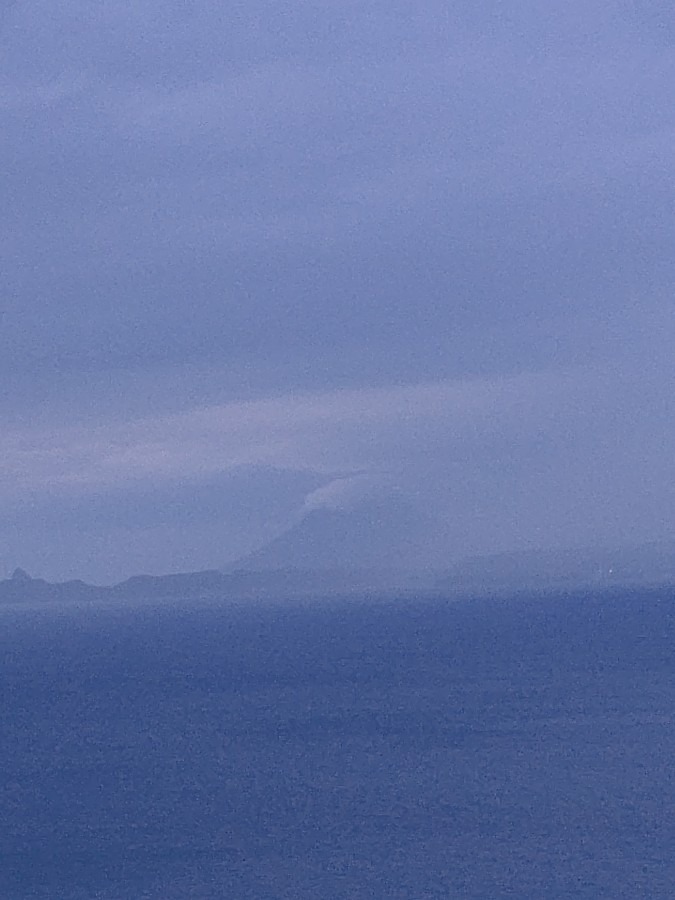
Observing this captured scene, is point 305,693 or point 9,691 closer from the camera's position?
point 305,693

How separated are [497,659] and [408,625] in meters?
68.1

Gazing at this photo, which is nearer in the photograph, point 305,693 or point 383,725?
point 383,725

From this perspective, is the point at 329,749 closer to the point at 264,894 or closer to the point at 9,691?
the point at 264,894

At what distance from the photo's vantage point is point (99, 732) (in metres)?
71.8

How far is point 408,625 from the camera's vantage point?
18375cm

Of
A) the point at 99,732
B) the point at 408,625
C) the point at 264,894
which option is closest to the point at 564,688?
the point at 99,732

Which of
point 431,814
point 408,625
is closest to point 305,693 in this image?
point 431,814

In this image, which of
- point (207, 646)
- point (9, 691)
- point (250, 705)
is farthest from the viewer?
point (207, 646)

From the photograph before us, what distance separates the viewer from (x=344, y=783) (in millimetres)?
54625

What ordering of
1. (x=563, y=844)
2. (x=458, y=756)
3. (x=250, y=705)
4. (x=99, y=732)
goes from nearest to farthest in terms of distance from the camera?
1. (x=563, y=844)
2. (x=458, y=756)
3. (x=99, y=732)
4. (x=250, y=705)

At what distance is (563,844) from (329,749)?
877 inches

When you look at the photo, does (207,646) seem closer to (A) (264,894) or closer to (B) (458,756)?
(B) (458,756)

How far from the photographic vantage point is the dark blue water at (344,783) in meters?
40.3

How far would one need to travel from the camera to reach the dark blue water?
132 feet
